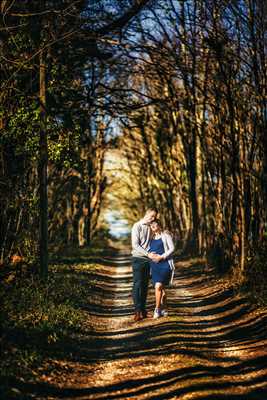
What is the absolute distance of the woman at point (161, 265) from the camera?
13352mm

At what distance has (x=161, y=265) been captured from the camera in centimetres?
1344

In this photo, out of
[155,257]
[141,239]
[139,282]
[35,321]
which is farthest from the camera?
[139,282]

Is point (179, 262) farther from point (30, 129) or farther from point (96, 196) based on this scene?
point (96, 196)

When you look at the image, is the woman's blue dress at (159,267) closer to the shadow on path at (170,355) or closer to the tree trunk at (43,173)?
the shadow on path at (170,355)

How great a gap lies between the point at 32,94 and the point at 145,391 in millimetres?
11716

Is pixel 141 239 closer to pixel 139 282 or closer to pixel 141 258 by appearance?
pixel 141 258

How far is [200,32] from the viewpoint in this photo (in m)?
21.2

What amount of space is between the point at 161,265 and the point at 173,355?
3.88 meters

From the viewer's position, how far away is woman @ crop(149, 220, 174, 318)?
13.4 meters

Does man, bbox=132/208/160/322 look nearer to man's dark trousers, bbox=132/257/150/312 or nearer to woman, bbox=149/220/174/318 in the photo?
man's dark trousers, bbox=132/257/150/312

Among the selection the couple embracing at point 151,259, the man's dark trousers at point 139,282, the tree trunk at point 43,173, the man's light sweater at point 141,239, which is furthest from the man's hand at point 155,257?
the tree trunk at point 43,173

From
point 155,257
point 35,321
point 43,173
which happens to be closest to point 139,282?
point 155,257

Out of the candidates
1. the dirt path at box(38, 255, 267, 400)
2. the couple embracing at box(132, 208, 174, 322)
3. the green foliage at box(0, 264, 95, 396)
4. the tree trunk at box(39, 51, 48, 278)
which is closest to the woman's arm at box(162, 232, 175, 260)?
the couple embracing at box(132, 208, 174, 322)

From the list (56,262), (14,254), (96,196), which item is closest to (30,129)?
(14,254)
